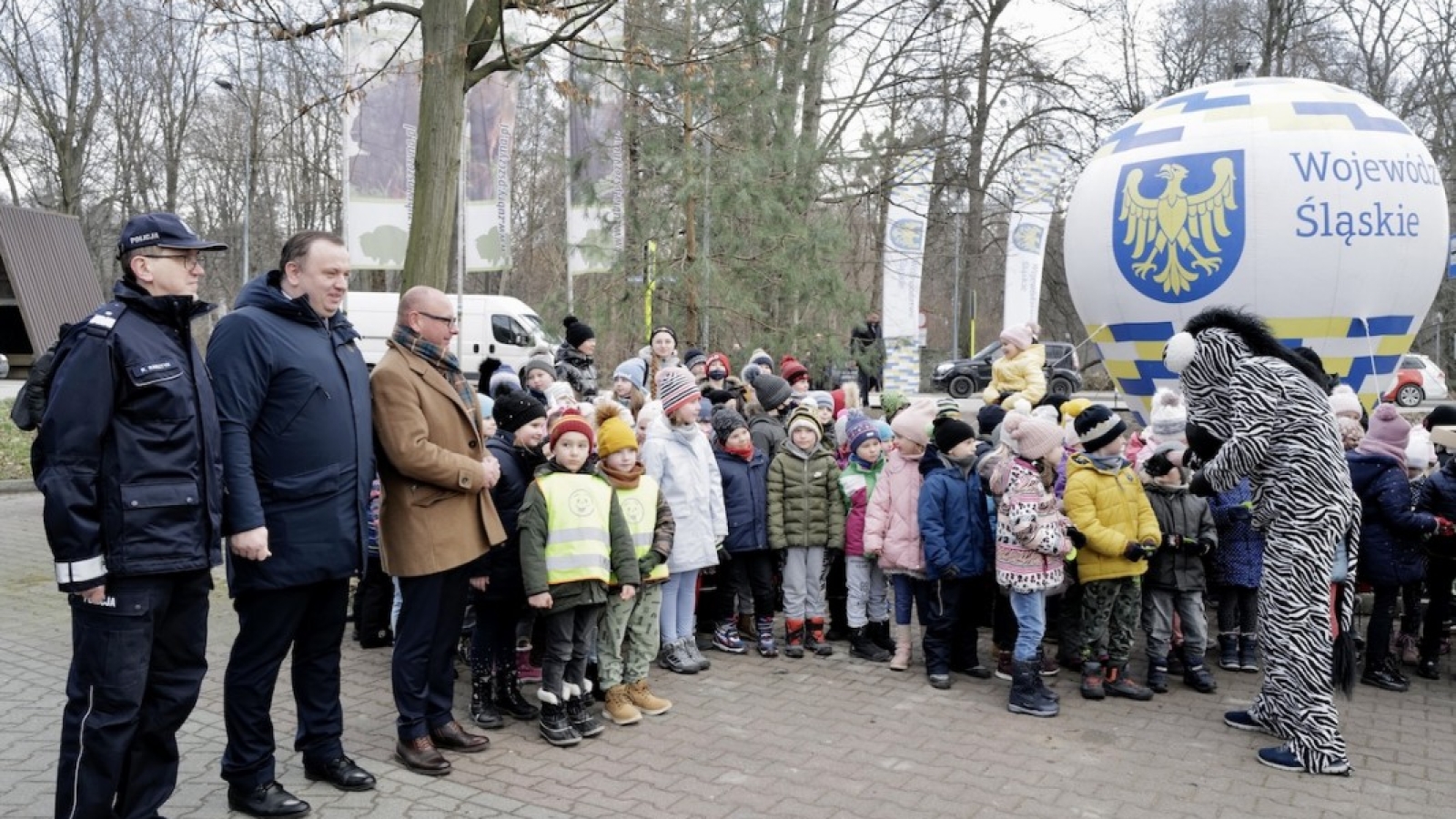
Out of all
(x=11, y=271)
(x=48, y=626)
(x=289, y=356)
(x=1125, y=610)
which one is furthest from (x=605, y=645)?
(x=11, y=271)

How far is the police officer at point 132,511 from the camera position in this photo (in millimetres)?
3531

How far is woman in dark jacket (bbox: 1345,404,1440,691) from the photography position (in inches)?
250

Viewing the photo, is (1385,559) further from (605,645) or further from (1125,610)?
(605,645)

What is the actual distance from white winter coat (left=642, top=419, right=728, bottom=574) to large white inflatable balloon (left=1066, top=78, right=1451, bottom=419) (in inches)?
168

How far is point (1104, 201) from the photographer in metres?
9.14

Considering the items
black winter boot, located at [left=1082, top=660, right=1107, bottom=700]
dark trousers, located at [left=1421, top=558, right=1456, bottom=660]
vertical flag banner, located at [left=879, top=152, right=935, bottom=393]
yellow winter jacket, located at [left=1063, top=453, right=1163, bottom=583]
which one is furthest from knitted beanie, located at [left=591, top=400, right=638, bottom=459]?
vertical flag banner, located at [left=879, top=152, right=935, bottom=393]

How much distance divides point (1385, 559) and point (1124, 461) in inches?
67.0

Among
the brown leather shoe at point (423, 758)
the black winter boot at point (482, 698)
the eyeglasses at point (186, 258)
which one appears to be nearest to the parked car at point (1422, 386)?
the black winter boot at point (482, 698)

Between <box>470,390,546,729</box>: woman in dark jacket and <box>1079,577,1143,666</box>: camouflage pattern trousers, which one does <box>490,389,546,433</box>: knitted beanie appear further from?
<box>1079,577,1143,666</box>: camouflage pattern trousers

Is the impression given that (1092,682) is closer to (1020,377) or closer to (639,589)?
(639,589)

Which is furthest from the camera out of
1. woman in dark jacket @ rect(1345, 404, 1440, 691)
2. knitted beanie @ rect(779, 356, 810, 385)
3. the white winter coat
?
knitted beanie @ rect(779, 356, 810, 385)

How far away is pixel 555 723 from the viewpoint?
5.27 meters

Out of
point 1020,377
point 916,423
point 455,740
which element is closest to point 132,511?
point 455,740

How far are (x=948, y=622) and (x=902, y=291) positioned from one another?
49.6ft
